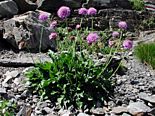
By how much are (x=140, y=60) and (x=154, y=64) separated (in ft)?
0.87

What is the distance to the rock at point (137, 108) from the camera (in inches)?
192

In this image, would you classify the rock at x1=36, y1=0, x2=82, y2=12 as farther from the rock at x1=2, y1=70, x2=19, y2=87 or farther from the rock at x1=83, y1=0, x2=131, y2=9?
the rock at x1=2, y1=70, x2=19, y2=87

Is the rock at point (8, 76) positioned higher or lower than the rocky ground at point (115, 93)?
higher

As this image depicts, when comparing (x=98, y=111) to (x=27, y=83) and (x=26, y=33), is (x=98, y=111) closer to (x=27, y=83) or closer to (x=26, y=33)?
(x=27, y=83)

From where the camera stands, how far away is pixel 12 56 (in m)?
6.32

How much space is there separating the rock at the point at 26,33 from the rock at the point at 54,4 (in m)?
1.41

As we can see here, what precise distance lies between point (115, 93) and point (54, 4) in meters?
3.57

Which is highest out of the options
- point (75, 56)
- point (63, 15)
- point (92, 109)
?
point (63, 15)

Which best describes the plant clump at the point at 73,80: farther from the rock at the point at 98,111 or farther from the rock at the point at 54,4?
the rock at the point at 54,4

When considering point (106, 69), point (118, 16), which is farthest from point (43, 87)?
point (118, 16)

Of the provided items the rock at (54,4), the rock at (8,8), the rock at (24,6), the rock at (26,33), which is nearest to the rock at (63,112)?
the rock at (26,33)

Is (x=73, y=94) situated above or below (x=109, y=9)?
below

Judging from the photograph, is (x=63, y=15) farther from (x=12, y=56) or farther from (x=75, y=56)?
(x=12, y=56)

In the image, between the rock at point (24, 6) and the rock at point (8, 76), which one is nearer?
the rock at point (8, 76)
